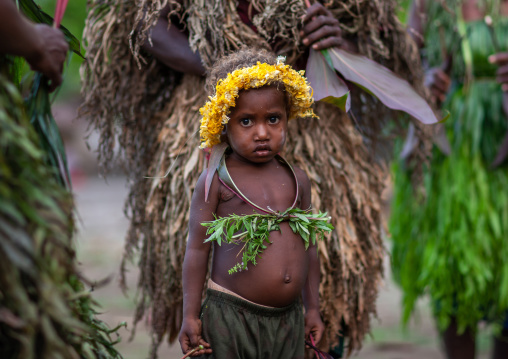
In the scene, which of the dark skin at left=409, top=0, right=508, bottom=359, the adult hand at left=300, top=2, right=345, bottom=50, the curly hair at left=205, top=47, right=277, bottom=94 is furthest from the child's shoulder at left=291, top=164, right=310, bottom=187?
the dark skin at left=409, top=0, right=508, bottom=359

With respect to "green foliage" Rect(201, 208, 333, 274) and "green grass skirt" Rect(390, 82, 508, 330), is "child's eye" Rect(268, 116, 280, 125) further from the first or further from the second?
"green grass skirt" Rect(390, 82, 508, 330)

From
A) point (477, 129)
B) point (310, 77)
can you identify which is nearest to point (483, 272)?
point (477, 129)

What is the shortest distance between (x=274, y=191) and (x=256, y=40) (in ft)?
2.32

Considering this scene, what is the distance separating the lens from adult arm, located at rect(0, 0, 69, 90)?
1.47 m

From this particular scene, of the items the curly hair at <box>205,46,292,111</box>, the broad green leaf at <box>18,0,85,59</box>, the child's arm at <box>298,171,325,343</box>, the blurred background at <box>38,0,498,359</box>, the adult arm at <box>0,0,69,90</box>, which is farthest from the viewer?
the blurred background at <box>38,0,498,359</box>

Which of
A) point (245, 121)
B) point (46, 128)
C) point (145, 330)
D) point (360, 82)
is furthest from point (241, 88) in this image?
point (145, 330)

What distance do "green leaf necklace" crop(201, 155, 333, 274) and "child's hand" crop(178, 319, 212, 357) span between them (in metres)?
0.22

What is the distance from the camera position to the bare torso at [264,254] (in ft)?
6.69

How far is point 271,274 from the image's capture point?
2.04 meters

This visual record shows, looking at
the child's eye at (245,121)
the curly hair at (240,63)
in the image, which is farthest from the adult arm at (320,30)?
the child's eye at (245,121)

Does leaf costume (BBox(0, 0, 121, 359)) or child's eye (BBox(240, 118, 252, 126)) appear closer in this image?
leaf costume (BBox(0, 0, 121, 359))

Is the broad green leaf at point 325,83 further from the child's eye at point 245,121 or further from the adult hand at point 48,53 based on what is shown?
the adult hand at point 48,53

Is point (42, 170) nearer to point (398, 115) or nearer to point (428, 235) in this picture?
point (398, 115)

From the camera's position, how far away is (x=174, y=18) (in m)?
2.60
